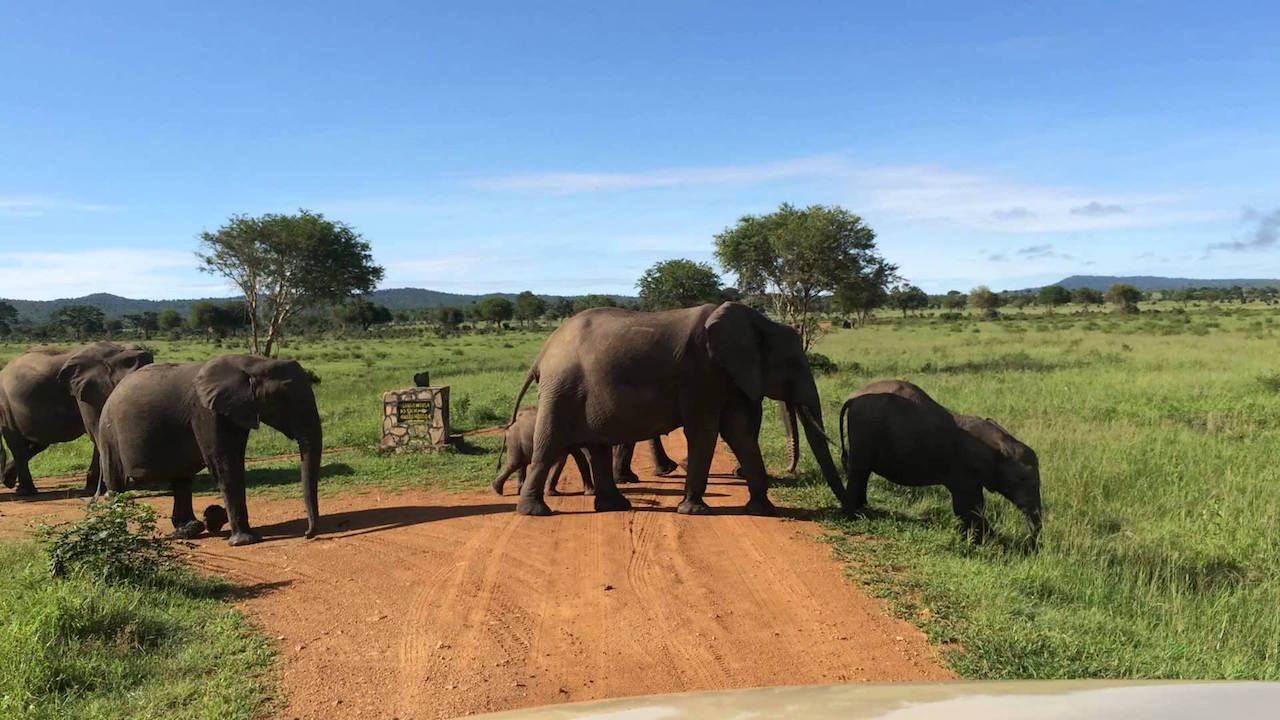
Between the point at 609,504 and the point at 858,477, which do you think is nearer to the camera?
the point at 858,477

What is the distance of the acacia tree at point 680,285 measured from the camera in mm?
37312

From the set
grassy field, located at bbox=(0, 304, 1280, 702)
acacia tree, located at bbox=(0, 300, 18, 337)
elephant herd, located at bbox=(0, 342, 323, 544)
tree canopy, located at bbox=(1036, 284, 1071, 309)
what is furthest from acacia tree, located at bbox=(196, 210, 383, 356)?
tree canopy, located at bbox=(1036, 284, 1071, 309)

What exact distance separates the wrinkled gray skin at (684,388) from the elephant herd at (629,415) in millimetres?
15

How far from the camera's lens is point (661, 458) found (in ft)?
42.3

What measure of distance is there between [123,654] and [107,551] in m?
1.69

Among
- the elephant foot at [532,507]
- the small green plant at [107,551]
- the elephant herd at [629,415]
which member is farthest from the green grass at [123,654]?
the elephant foot at [532,507]

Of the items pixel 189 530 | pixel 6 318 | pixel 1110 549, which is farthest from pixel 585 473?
pixel 6 318

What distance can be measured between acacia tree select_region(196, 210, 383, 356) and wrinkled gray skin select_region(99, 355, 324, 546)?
21.8 meters

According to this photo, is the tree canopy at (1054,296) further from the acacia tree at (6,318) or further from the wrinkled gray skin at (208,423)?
the acacia tree at (6,318)

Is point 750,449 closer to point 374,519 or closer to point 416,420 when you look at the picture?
point 374,519

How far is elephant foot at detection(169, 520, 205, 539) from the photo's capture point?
8.93 metres

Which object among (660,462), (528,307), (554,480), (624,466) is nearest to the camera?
(554,480)

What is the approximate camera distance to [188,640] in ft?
17.8

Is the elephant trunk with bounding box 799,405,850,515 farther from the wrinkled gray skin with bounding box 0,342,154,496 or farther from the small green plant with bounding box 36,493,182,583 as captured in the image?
the wrinkled gray skin with bounding box 0,342,154,496
